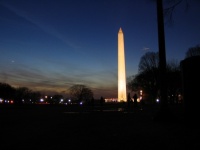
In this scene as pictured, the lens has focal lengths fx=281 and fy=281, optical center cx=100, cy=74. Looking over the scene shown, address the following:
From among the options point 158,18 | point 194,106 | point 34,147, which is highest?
point 158,18

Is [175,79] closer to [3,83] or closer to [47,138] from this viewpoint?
[47,138]

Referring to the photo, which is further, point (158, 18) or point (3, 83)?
point (3, 83)

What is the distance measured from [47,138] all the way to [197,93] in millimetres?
5642

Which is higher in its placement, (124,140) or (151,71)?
(151,71)

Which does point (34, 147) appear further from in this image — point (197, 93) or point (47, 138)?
point (197, 93)

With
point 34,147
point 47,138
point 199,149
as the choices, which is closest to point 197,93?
point 199,149

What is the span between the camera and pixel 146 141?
21.7ft

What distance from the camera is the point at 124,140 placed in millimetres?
6824

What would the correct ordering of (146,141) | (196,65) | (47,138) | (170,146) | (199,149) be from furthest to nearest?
1. (196,65)
2. (47,138)
3. (146,141)
4. (170,146)
5. (199,149)

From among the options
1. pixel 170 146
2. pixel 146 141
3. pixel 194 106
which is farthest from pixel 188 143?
pixel 194 106

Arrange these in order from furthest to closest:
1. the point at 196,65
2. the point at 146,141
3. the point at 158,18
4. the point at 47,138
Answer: the point at 158,18 < the point at 196,65 < the point at 47,138 < the point at 146,141

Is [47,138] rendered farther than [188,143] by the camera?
Yes

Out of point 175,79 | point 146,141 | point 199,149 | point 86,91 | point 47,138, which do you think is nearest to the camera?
point 199,149

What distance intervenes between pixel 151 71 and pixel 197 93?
171 ft
